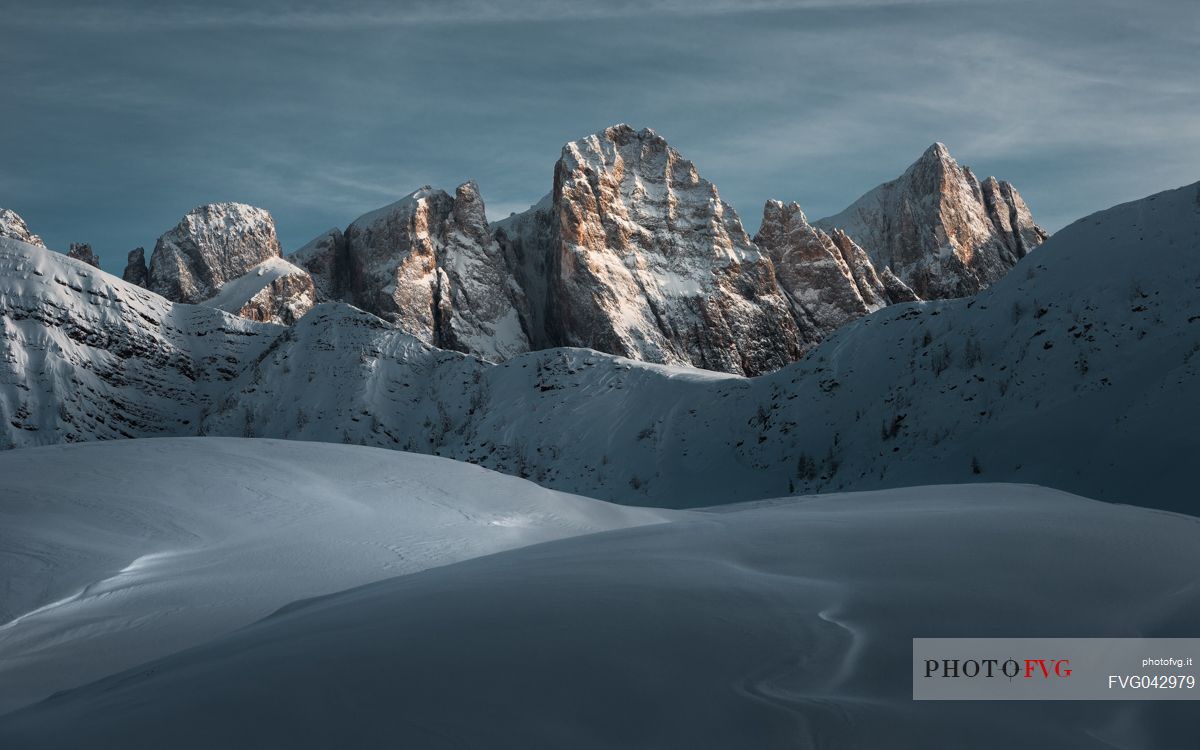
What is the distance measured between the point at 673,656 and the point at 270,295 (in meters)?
72.4

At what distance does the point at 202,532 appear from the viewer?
664cm

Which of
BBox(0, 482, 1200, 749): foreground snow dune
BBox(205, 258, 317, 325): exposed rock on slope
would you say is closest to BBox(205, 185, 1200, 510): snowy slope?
BBox(0, 482, 1200, 749): foreground snow dune

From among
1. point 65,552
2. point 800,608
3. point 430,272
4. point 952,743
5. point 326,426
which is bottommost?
point 952,743

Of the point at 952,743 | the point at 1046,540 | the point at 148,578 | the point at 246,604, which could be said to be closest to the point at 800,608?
the point at 952,743

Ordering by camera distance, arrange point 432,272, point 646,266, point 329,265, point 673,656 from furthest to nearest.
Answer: point 329,265
point 646,266
point 432,272
point 673,656

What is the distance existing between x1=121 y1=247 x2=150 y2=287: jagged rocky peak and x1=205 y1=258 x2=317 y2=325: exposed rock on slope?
17.4 metres

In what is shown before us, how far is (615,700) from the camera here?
7.59ft

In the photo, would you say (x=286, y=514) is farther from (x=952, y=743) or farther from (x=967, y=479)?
(x=967, y=479)

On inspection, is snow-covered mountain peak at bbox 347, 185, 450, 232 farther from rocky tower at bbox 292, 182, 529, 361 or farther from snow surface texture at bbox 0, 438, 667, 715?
snow surface texture at bbox 0, 438, 667, 715

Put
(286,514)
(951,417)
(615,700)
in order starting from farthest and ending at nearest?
(951,417)
(286,514)
(615,700)

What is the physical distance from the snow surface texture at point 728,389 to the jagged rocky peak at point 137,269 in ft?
162

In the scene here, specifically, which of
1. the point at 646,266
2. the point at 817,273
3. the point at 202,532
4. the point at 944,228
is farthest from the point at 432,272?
the point at 202,532

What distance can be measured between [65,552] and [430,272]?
7359cm

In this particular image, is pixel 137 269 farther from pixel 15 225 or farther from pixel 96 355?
A: pixel 96 355
